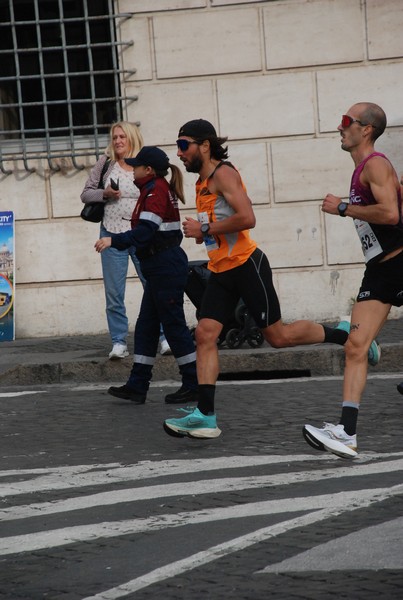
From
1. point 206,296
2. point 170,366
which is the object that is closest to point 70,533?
point 206,296

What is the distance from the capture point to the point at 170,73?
1330cm

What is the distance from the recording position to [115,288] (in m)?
11.3

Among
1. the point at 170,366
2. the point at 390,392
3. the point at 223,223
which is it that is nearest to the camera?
the point at 223,223

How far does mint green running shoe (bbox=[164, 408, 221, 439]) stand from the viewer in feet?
24.4

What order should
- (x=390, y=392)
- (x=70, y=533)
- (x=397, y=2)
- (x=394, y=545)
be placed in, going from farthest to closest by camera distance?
(x=397, y=2)
(x=390, y=392)
(x=70, y=533)
(x=394, y=545)

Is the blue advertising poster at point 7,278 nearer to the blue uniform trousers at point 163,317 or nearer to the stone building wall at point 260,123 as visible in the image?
the stone building wall at point 260,123

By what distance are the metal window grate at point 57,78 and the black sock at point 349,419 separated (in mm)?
7026

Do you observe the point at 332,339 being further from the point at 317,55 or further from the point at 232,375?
the point at 317,55

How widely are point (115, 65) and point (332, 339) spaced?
609 centimetres

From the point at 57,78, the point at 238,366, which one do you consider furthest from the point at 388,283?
the point at 57,78

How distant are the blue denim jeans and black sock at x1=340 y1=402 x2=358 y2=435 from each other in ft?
14.4

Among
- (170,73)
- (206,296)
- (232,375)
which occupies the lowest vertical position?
(232,375)

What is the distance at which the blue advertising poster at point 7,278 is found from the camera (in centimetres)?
1326

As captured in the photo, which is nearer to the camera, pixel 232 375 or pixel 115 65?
pixel 232 375
